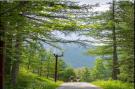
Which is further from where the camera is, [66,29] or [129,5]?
[129,5]

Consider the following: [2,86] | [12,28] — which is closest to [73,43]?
[2,86]

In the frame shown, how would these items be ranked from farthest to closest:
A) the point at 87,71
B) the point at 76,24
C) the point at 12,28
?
the point at 87,71 → the point at 76,24 → the point at 12,28

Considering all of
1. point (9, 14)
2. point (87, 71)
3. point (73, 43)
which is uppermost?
point (9, 14)

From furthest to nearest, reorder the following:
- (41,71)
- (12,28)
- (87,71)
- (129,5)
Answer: (87,71) → (41,71) → (129,5) → (12,28)

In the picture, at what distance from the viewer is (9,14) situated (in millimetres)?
11695

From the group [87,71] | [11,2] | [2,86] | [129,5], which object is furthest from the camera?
[87,71]

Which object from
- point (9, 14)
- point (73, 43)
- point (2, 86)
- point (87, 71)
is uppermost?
point (9, 14)

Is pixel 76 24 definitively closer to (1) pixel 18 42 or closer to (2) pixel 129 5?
(1) pixel 18 42

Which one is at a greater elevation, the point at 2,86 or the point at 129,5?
the point at 129,5

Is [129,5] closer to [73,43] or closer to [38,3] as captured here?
[73,43]

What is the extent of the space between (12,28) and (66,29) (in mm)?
4751

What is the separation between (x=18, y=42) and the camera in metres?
17.3

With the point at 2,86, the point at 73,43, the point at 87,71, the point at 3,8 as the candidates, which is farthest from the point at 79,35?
the point at 87,71

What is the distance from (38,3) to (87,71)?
102 m
